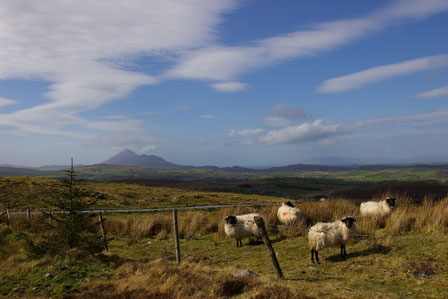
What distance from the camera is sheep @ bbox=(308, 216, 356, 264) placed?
9.88m

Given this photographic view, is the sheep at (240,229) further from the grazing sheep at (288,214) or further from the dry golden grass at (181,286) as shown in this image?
the dry golden grass at (181,286)

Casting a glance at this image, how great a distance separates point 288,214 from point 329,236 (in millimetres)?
4444

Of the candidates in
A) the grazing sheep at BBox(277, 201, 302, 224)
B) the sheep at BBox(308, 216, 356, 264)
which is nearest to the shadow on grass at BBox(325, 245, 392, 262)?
the sheep at BBox(308, 216, 356, 264)

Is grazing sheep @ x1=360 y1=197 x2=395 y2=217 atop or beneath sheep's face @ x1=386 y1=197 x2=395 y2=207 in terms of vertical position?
beneath

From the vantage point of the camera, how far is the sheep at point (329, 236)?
988 cm

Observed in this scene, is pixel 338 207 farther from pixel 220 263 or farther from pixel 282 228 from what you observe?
pixel 220 263

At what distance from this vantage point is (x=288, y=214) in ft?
47.3

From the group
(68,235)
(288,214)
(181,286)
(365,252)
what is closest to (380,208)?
(288,214)

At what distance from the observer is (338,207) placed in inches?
609

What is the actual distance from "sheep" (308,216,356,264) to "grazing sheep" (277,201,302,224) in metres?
3.76

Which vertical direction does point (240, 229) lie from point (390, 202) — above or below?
below

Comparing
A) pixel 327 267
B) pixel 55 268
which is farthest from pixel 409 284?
pixel 55 268

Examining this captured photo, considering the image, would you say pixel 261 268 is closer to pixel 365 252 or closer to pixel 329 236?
pixel 329 236

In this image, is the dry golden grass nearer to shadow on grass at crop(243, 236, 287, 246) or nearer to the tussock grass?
the tussock grass
